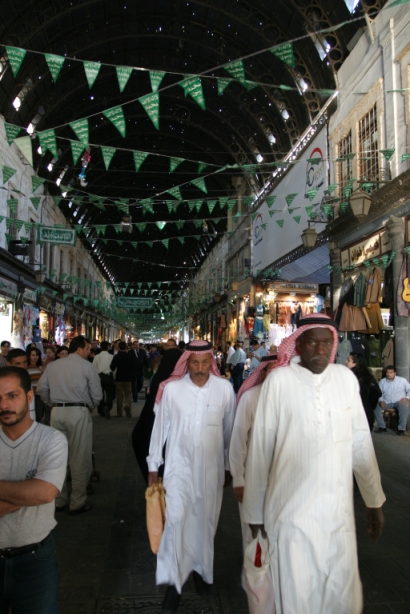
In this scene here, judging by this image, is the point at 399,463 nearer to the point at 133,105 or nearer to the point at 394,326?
the point at 394,326

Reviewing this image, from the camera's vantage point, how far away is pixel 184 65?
76.5ft

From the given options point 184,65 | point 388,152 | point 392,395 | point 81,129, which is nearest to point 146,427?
point 81,129

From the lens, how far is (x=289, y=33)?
17.0 metres

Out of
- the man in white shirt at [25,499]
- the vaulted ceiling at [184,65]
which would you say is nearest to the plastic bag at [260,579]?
the man in white shirt at [25,499]

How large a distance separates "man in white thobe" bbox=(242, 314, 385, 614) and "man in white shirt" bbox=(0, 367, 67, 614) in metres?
1.06

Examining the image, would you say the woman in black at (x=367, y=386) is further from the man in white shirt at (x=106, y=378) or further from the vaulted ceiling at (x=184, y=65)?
the man in white shirt at (x=106, y=378)

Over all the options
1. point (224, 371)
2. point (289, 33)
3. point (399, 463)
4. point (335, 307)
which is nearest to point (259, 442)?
point (399, 463)

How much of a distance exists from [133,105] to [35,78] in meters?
7.69

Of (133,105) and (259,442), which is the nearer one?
(259,442)

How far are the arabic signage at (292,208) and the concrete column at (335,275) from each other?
1.27 meters

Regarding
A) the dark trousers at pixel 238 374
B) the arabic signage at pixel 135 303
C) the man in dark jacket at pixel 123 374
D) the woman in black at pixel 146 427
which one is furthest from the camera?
the arabic signage at pixel 135 303

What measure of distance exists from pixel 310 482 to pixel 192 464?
4.31 ft

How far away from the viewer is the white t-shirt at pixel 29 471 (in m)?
2.23

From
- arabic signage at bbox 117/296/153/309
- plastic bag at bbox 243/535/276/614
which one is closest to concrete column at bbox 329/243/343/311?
plastic bag at bbox 243/535/276/614
